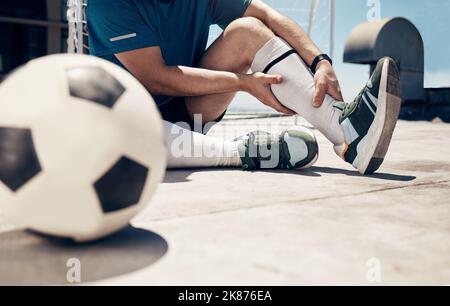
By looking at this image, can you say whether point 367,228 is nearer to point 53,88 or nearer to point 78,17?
point 53,88

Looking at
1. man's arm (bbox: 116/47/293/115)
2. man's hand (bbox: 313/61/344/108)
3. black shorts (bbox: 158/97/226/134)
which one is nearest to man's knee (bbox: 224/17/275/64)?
man's arm (bbox: 116/47/293/115)

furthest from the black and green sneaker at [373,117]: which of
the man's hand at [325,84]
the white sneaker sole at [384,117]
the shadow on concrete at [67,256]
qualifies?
the shadow on concrete at [67,256]

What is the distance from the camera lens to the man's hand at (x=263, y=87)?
2.40 metres

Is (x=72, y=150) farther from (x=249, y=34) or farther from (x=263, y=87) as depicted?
(x=249, y=34)

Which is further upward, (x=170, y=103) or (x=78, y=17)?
(x=78, y=17)

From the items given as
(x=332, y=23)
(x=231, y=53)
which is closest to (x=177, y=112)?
(x=231, y=53)

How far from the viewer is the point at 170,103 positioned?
264 centimetres

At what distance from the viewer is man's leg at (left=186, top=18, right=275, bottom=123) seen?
8.22 feet

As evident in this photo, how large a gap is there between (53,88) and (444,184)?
1775mm

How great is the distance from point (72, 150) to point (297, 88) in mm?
1614

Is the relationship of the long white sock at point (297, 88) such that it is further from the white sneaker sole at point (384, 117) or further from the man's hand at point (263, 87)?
the white sneaker sole at point (384, 117)

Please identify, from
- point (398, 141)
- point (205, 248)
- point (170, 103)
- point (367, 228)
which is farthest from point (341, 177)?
point (398, 141)

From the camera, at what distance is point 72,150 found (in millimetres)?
1012

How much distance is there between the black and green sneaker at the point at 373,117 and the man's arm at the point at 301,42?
5.1 inches
